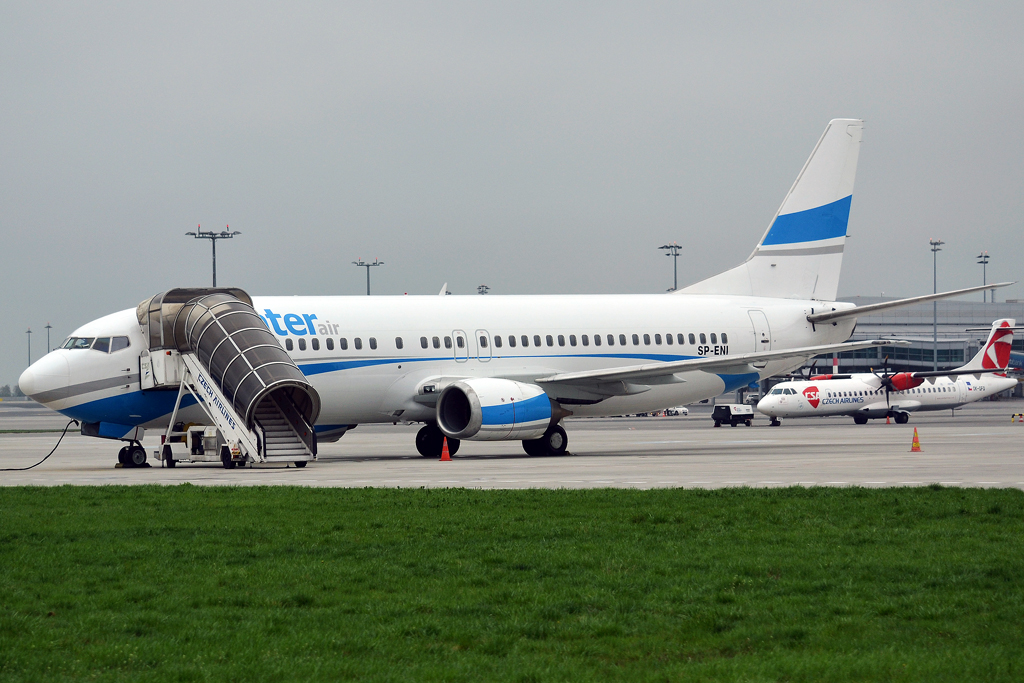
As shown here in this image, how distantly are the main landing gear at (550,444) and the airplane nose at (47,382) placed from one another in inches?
491

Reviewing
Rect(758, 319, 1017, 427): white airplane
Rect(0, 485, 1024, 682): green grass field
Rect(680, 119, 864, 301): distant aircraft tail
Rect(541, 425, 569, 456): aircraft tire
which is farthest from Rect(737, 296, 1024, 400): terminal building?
Rect(0, 485, 1024, 682): green grass field

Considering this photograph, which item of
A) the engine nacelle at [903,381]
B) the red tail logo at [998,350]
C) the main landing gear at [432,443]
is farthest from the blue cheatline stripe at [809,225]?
the red tail logo at [998,350]

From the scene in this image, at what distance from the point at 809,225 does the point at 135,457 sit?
22791 millimetres

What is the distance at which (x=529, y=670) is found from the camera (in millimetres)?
7547

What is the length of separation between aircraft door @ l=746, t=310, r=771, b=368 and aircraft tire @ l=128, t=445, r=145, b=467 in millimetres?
19048

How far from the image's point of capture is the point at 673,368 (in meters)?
32.3

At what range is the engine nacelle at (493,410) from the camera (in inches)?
1160

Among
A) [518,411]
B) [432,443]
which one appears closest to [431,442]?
[432,443]

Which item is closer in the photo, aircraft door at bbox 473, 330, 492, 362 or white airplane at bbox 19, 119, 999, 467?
white airplane at bbox 19, 119, 999, 467

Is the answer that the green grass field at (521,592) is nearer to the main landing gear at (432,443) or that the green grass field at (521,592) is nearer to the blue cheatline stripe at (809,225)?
the main landing gear at (432,443)

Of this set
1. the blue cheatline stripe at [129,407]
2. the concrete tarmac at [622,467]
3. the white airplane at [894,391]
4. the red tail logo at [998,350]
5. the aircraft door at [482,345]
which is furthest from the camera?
the red tail logo at [998,350]

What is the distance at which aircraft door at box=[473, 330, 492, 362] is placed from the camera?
3231cm

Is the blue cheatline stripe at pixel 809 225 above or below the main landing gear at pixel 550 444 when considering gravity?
above

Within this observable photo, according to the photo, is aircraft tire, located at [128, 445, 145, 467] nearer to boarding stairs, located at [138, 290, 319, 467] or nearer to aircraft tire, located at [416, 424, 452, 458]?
boarding stairs, located at [138, 290, 319, 467]
